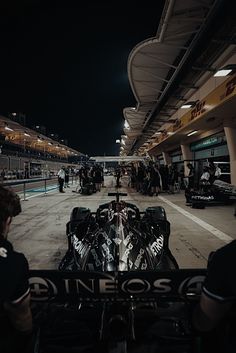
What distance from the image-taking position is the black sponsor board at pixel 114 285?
5.14 ft

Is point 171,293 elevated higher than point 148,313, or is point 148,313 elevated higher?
point 171,293

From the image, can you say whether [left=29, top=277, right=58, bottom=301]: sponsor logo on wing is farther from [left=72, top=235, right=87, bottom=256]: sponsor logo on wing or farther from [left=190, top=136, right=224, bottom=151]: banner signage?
[left=190, top=136, right=224, bottom=151]: banner signage

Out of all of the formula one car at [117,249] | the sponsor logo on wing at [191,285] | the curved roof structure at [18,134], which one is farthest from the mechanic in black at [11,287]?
the curved roof structure at [18,134]

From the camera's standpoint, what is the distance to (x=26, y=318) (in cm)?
141

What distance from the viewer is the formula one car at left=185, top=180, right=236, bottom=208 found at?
9.96 m

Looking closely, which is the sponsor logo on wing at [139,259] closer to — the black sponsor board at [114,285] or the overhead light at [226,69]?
the black sponsor board at [114,285]

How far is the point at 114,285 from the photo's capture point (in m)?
1.56

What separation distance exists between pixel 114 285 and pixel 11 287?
54 cm

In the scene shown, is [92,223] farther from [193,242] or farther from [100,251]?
[193,242]

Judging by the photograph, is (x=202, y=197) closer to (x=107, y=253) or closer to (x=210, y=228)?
(x=210, y=228)

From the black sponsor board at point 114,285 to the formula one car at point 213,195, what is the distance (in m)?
8.63

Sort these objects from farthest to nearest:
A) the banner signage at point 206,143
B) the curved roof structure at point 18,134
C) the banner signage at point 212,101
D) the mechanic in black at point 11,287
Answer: the curved roof structure at point 18,134 → the banner signage at point 206,143 → the banner signage at point 212,101 → the mechanic in black at point 11,287

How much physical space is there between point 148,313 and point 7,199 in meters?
1.37

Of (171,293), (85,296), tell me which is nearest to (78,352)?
(85,296)
